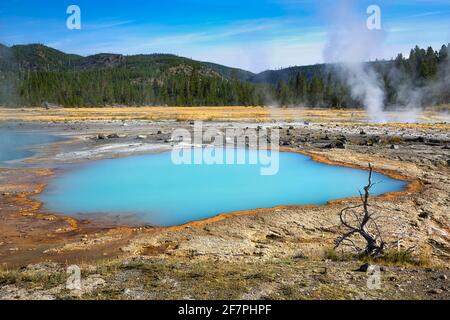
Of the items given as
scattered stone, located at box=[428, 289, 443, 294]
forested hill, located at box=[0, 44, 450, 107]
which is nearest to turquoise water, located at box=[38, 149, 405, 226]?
scattered stone, located at box=[428, 289, 443, 294]

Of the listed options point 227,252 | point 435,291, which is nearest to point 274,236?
point 227,252

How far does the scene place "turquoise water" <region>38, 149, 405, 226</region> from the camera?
471 inches

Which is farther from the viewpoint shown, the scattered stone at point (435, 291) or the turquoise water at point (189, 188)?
the turquoise water at point (189, 188)

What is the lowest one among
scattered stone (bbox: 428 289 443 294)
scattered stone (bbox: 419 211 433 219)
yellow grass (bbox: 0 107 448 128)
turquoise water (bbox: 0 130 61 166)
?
scattered stone (bbox: 419 211 433 219)

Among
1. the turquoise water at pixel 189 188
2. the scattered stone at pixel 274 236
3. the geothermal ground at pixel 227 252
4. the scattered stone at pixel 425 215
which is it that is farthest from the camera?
the turquoise water at pixel 189 188

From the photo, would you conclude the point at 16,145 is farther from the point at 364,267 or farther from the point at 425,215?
the point at 364,267

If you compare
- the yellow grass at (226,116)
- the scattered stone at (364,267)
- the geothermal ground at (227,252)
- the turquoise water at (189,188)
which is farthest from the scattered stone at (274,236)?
the yellow grass at (226,116)

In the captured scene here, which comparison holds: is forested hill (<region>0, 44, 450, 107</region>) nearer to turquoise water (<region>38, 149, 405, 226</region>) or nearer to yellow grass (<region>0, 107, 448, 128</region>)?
yellow grass (<region>0, 107, 448, 128</region>)

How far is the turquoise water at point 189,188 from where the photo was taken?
11953 mm

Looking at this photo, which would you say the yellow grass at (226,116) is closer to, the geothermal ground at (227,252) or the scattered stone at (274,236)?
the geothermal ground at (227,252)

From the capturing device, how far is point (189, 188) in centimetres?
1461
